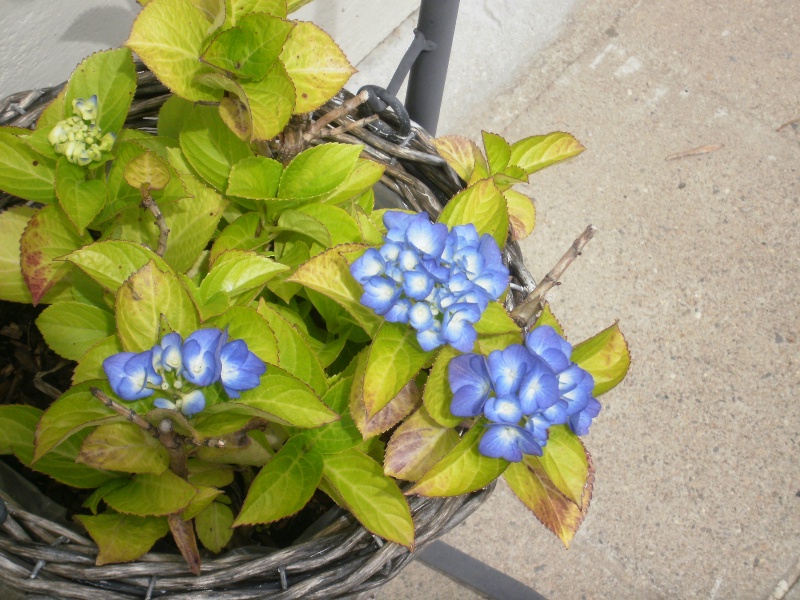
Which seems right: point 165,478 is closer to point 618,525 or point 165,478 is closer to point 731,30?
point 618,525

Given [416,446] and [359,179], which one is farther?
[359,179]

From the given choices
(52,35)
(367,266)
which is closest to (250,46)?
(367,266)

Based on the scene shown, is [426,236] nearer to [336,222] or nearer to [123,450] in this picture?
[336,222]

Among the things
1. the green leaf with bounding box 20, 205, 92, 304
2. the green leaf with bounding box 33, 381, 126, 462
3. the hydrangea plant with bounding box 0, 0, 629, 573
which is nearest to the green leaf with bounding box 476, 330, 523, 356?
the hydrangea plant with bounding box 0, 0, 629, 573

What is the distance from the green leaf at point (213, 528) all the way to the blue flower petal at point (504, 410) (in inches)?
13.5

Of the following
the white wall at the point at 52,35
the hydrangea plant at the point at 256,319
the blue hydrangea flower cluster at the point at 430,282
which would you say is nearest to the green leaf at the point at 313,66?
the hydrangea plant at the point at 256,319

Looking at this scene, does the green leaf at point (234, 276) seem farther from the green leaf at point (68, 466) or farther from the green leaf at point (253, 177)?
the green leaf at point (68, 466)

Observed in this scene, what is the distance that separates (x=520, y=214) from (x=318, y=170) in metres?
0.26

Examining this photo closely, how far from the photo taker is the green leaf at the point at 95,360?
2.23 feet

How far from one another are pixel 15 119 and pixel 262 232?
309mm

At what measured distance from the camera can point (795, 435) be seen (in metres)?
1.48

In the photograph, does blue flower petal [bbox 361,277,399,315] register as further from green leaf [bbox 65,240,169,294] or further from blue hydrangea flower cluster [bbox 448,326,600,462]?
green leaf [bbox 65,240,169,294]

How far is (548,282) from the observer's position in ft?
2.25

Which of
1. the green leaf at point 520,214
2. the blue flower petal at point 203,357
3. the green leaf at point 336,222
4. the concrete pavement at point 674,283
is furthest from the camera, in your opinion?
the concrete pavement at point 674,283
